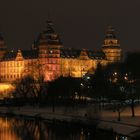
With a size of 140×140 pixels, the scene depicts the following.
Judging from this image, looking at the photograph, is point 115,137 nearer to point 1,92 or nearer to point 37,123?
point 37,123

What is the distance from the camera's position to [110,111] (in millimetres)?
77625

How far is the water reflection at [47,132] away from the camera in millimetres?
58375

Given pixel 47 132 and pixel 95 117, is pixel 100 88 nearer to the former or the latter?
pixel 95 117

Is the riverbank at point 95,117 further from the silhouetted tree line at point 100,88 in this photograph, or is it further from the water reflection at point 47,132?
the silhouetted tree line at point 100,88

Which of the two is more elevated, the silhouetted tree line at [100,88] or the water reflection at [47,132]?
the silhouetted tree line at [100,88]

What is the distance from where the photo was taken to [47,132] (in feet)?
209

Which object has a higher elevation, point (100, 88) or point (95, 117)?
point (100, 88)

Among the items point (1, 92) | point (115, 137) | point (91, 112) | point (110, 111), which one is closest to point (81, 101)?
point (110, 111)

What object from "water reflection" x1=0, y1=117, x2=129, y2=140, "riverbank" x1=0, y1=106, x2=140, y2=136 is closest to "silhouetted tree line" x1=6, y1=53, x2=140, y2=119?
"riverbank" x1=0, y1=106, x2=140, y2=136

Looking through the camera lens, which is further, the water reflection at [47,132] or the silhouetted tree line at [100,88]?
the silhouetted tree line at [100,88]

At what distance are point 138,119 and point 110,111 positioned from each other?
13.8 m

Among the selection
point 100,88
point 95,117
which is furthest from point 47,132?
point 100,88

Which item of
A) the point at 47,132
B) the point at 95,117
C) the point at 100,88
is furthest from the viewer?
the point at 100,88

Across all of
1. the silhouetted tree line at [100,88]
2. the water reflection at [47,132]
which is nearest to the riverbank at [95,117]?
the water reflection at [47,132]
